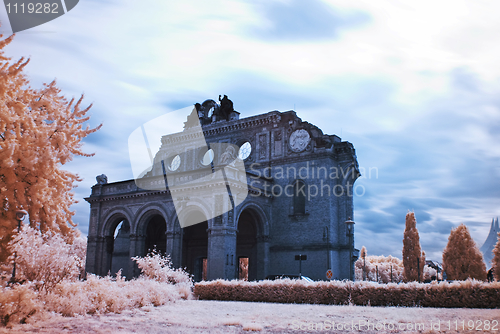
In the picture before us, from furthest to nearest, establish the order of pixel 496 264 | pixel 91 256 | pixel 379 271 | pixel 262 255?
1. pixel 379 271
2. pixel 496 264
3. pixel 91 256
4. pixel 262 255

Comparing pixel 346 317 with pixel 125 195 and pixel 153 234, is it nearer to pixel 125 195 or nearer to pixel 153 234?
pixel 125 195

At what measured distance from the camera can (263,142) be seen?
35.1 m

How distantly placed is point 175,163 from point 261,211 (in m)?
12.4

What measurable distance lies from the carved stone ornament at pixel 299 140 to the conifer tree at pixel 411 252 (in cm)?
2253

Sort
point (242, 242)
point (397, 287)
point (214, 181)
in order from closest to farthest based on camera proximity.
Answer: point (397, 287), point (214, 181), point (242, 242)

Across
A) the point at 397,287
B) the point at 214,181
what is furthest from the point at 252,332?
the point at 214,181

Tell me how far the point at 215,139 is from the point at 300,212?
34.5 ft

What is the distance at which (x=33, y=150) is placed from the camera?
10.2 meters

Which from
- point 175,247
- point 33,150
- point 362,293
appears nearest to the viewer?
point 33,150

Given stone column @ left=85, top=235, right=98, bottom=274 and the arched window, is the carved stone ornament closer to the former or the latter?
the arched window

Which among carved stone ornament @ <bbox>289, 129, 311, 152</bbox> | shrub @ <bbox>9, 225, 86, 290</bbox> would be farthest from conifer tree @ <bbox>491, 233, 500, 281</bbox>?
shrub @ <bbox>9, 225, 86, 290</bbox>
